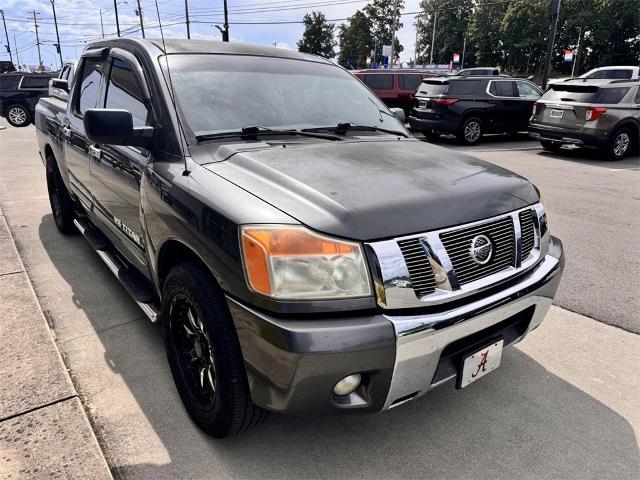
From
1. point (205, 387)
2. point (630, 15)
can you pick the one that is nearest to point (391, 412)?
point (205, 387)

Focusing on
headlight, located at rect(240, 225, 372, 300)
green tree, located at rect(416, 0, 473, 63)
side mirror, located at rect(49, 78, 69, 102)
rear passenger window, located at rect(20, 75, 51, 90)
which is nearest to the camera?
headlight, located at rect(240, 225, 372, 300)

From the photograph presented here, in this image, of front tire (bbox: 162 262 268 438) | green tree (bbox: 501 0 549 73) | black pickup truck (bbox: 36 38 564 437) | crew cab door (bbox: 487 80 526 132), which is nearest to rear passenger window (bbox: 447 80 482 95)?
crew cab door (bbox: 487 80 526 132)

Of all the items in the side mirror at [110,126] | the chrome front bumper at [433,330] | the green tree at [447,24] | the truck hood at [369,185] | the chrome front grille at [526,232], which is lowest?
the chrome front bumper at [433,330]

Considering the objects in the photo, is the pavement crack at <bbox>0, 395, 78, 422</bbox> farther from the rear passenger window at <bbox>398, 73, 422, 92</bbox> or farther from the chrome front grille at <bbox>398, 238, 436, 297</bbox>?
the rear passenger window at <bbox>398, 73, 422, 92</bbox>

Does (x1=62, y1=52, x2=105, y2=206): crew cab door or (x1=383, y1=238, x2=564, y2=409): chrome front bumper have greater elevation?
(x1=62, y1=52, x2=105, y2=206): crew cab door

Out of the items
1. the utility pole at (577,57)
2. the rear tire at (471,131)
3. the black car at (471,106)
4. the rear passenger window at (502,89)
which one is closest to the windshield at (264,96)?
the black car at (471,106)

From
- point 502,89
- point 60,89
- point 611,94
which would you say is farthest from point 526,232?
point 502,89

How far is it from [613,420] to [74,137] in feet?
13.4

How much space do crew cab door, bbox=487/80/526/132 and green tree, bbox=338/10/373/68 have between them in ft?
193

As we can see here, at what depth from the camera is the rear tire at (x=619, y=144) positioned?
10.8 meters

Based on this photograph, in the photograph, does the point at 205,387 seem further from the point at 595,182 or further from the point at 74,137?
the point at 595,182

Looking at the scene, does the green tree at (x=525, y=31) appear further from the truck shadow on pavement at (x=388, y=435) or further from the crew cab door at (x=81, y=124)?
the truck shadow on pavement at (x=388, y=435)

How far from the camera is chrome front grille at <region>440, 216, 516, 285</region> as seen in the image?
1969mm

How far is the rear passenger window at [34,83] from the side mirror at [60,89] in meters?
13.2
